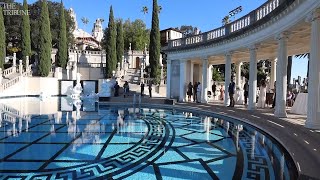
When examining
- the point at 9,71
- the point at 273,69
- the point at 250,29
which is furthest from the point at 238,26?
the point at 9,71

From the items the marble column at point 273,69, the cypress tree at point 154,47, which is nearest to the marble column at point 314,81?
the marble column at point 273,69

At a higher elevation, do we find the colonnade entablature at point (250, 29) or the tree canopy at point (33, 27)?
the tree canopy at point (33, 27)

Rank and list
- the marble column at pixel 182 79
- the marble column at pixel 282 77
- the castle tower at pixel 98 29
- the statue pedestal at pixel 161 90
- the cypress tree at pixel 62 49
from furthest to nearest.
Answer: the castle tower at pixel 98 29, the cypress tree at pixel 62 49, the statue pedestal at pixel 161 90, the marble column at pixel 182 79, the marble column at pixel 282 77

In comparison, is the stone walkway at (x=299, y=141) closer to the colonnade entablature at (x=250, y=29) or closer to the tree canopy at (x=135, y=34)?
the colonnade entablature at (x=250, y=29)

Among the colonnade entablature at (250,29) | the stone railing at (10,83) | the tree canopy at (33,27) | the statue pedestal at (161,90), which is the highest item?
the tree canopy at (33,27)

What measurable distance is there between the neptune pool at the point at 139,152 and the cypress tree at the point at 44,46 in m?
25.2

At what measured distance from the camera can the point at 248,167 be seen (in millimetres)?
6250

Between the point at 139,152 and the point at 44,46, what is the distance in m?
33.3

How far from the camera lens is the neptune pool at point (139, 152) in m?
5.87

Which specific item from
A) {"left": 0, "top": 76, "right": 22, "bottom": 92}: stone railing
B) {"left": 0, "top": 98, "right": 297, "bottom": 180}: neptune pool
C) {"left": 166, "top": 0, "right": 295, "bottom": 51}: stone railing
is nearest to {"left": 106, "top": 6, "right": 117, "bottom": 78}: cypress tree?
{"left": 0, "top": 76, "right": 22, "bottom": 92}: stone railing

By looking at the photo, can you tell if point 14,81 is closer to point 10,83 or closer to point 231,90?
point 10,83

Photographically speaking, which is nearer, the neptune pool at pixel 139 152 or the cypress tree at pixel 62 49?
the neptune pool at pixel 139 152

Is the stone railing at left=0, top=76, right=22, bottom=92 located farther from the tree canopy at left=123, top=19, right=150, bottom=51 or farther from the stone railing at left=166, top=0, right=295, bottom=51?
the tree canopy at left=123, top=19, right=150, bottom=51

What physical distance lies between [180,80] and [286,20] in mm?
12845
